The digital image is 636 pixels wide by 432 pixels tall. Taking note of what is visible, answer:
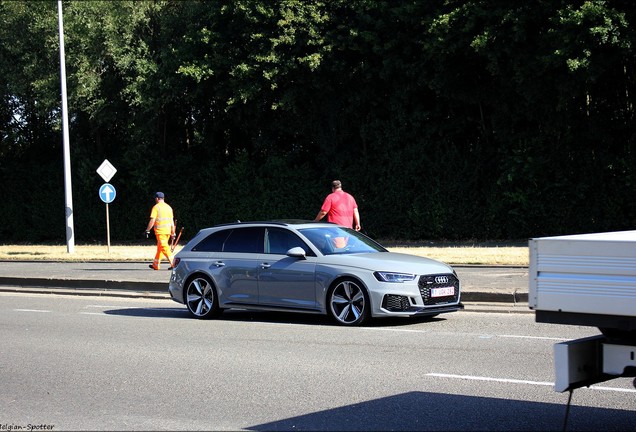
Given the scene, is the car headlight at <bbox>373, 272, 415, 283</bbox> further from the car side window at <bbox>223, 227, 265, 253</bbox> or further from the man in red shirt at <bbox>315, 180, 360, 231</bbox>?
the man in red shirt at <bbox>315, 180, 360, 231</bbox>

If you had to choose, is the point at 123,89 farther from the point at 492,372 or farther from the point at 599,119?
the point at 492,372

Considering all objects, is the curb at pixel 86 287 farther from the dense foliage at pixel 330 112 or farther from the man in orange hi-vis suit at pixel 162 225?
the dense foliage at pixel 330 112

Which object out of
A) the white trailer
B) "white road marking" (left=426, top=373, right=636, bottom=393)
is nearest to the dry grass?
"white road marking" (left=426, top=373, right=636, bottom=393)

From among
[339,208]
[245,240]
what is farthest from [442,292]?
[339,208]

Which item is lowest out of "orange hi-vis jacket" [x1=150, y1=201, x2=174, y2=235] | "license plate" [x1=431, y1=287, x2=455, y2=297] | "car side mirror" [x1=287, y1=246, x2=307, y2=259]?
"license plate" [x1=431, y1=287, x2=455, y2=297]

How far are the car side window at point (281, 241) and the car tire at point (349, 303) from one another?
0.98 metres

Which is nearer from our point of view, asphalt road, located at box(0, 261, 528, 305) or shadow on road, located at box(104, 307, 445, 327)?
shadow on road, located at box(104, 307, 445, 327)

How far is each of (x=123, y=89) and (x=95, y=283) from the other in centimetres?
1841

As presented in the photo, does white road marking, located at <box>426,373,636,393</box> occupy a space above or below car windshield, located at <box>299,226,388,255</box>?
below

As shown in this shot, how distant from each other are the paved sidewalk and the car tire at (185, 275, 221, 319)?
12.3 ft

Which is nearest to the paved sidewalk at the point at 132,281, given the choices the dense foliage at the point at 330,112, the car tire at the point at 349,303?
the car tire at the point at 349,303

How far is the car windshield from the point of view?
13.8m

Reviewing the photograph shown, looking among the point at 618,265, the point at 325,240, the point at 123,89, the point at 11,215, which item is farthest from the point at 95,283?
the point at 11,215

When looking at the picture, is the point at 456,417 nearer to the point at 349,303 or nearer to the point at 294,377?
the point at 294,377
